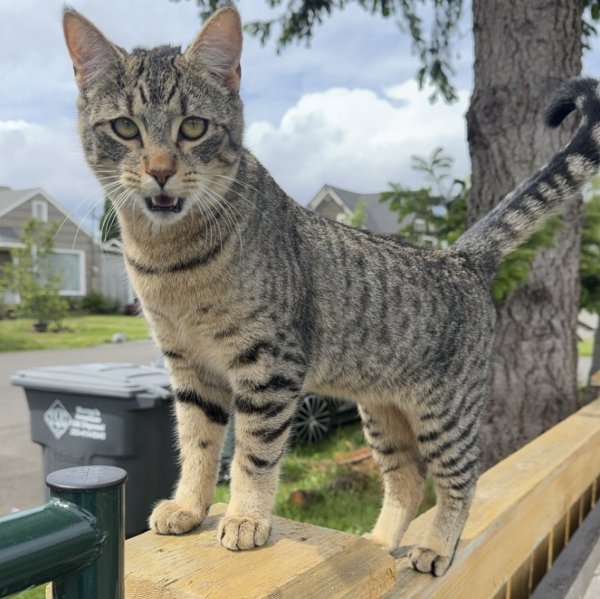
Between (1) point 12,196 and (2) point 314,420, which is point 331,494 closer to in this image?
(2) point 314,420

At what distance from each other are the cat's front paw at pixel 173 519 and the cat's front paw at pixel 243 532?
0.11 meters

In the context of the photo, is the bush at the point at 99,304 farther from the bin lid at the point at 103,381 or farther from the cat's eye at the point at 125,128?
the cat's eye at the point at 125,128

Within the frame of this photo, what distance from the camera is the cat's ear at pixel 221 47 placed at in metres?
1.60

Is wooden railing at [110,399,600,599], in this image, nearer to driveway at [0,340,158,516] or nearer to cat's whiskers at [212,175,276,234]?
cat's whiskers at [212,175,276,234]

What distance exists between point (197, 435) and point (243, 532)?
1.19ft

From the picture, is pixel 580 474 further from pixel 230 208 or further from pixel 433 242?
pixel 230 208

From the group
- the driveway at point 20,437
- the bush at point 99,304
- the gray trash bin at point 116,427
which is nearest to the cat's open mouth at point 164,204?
the driveway at point 20,437

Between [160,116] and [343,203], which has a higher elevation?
[343,203]

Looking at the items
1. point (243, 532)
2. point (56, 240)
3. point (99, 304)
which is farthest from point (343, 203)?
point (243, 532)

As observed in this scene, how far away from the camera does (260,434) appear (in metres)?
1.63

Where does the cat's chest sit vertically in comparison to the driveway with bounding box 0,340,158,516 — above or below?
above

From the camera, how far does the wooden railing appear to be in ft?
4.15

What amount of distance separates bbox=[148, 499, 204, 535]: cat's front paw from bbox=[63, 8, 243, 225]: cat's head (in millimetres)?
722

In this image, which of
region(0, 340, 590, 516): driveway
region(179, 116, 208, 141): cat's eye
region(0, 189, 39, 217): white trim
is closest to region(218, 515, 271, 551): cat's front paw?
region(179, 116, 208, 141): cat's eye
